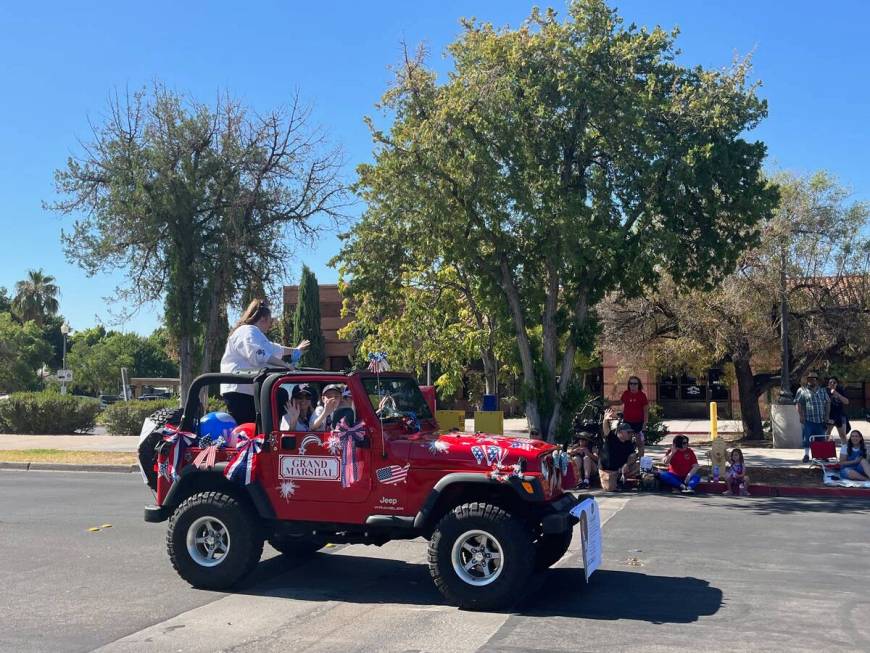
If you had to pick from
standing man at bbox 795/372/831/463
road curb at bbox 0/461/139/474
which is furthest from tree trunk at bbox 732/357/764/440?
road curb at bbox 0/461/139/474

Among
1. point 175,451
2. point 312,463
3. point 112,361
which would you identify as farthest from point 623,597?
point 112,361

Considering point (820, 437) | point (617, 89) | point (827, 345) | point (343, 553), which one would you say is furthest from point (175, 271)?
point (827, 345)

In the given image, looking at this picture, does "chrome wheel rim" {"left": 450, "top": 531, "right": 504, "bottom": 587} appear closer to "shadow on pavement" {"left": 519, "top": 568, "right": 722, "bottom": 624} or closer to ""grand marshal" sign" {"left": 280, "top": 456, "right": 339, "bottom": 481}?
"shadow on pavement" {"left": 519, "top": 568, "right": 722, "bottom": 624}

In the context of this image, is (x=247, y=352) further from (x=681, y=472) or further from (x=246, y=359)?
(x=681, y=472)

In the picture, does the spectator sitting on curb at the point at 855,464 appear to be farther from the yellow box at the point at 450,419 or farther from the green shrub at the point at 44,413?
the green shrub at the point at 44,413

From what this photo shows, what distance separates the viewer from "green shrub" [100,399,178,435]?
25.8 m

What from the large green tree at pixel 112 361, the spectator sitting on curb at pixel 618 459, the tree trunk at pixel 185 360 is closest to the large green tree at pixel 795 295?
the spectator sitting on curb at pixel 618 459

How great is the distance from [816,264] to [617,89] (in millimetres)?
8269

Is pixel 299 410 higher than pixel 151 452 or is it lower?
higher

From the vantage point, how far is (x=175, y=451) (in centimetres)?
741

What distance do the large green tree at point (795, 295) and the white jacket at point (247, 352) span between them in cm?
1335

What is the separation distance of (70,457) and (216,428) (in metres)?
13.2

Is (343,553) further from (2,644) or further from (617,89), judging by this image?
(617,89)

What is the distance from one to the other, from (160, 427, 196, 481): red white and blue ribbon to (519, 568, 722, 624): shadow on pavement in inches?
123
